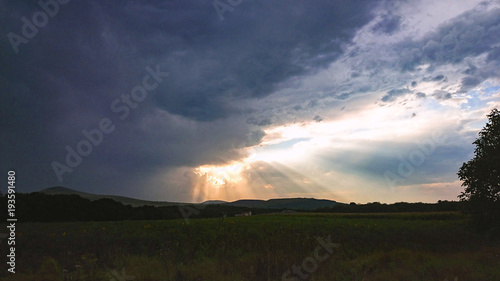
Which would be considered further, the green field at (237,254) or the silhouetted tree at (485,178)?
the silhouetted tree at (485,178)

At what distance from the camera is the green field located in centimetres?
1122

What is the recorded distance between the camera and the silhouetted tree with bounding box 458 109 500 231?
26375mm

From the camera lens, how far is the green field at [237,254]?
11.2m

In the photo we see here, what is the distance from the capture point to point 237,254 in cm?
1550

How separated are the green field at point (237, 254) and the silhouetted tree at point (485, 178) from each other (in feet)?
6.49

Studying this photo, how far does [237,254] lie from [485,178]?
929 inches

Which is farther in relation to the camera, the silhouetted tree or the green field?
the silhouetted tree

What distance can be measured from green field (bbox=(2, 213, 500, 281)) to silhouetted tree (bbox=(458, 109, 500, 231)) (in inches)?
77.9

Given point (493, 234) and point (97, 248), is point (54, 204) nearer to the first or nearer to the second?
point (97, 248)

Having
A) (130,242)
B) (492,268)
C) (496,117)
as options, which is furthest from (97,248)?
(496,117)

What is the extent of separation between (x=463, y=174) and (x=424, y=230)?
6.20 m

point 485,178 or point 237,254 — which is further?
point 485,178

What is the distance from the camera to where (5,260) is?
1288 cm

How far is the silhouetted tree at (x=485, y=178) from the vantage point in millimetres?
26375
